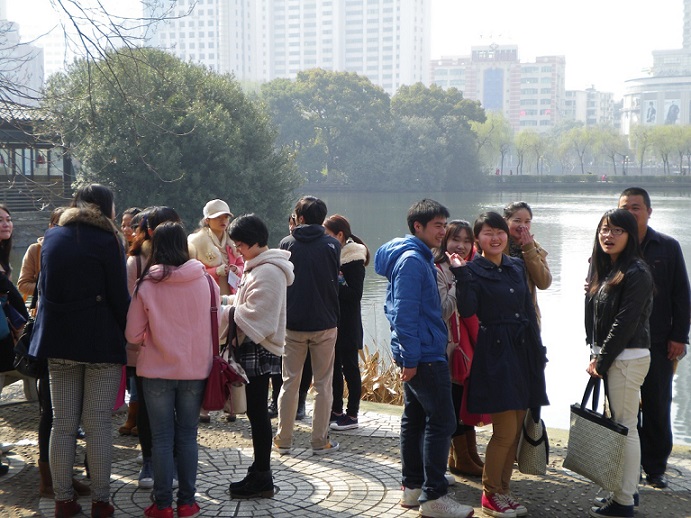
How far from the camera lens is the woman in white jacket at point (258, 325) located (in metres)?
4.16

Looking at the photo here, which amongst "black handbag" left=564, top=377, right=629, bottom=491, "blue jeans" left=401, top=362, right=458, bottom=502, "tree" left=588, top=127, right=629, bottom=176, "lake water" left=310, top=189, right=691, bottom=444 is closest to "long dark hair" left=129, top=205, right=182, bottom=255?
"blue jeans" left=401, top=362, right=458, bottom=502

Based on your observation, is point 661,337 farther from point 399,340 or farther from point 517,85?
point 517,85

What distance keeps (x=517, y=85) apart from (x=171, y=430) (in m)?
165

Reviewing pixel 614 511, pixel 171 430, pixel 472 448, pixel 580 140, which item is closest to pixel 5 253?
pixel 171 430

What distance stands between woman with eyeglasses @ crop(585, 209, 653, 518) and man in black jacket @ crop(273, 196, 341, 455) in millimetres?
1658

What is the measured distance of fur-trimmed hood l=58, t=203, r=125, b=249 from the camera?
12.5 ft

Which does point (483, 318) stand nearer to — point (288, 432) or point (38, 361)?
point (288, 432)

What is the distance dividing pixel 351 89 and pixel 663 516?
2664 inches

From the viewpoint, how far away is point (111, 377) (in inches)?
154

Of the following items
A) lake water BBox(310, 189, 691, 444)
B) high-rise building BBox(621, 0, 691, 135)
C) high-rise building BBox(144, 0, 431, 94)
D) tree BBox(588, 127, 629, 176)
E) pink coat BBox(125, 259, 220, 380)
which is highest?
high-rise building BBox(144, 0, 431, 94)

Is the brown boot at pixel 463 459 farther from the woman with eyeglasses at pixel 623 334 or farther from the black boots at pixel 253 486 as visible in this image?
A: the black boots at pixel 253 486

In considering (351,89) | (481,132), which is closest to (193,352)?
(351,89)

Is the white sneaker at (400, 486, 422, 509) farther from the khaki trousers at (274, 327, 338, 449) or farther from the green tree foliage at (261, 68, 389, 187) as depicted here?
the green tree foliage at (261, 68, 389, 187)

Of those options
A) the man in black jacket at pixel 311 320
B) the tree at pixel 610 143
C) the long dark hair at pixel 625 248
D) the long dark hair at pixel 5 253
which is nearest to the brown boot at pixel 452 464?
the man in black jacket at pixel 311 320
